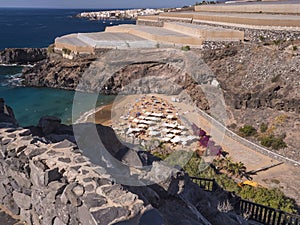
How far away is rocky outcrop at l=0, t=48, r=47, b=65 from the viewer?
47.8m

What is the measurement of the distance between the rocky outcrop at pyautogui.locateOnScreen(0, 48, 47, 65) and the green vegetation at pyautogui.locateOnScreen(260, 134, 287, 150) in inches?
1562

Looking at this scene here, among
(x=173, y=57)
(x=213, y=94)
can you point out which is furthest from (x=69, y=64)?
(x=213, y=94)

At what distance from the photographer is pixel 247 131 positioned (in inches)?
757

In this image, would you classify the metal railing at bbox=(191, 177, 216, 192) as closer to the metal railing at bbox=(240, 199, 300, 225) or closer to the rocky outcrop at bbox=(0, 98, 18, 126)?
the metal railing at bbox=(240, 199, 300, 225)

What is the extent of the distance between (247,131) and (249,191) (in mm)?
7583

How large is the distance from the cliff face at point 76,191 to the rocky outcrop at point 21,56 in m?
44.7

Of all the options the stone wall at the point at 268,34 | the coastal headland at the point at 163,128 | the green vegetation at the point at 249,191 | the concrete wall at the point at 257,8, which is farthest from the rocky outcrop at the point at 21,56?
the green vegetation at the point at 249,191

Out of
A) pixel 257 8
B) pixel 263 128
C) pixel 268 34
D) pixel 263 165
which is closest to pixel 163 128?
pixel 263 128

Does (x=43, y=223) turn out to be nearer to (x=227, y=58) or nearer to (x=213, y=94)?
(x=213, y=94)

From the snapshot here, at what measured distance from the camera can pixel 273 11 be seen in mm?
34312

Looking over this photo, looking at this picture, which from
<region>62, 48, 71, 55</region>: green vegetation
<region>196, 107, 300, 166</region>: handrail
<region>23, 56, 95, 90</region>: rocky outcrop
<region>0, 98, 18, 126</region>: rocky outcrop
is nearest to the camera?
<region>0, 98, 18, 126</region>: rocky outcrop

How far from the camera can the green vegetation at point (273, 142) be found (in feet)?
56.9

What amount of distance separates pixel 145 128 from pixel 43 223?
15.4 meters

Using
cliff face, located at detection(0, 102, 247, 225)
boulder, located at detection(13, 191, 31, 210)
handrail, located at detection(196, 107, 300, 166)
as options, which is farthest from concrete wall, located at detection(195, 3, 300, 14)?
boulder, located at detection(13, 191, 31, 210)
